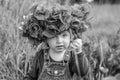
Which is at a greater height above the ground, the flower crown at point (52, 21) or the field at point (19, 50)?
the flower crown at point (52, 21)

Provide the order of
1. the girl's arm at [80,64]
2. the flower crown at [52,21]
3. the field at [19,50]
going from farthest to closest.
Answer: the field at [19,50] → the girl's arm at [80,64] → the flower crown at [52,21]

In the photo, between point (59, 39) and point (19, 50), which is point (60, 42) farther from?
point (19, 50)

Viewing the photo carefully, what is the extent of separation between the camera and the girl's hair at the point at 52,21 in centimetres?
215

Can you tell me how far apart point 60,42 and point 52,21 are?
183 millimetres

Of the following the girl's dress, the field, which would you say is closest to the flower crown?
the girl's dress

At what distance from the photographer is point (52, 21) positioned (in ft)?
7.04

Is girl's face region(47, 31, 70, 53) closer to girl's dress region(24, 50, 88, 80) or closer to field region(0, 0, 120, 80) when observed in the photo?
girl's dress region(24, 50, 88, 80)

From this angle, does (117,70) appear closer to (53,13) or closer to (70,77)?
(70,77)

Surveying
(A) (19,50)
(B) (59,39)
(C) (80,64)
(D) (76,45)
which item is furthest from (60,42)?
(A) (19,50)

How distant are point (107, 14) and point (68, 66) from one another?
5.23 m

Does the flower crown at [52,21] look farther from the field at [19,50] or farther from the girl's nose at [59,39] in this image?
the field at [19,50]

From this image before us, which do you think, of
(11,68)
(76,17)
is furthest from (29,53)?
(76,17)

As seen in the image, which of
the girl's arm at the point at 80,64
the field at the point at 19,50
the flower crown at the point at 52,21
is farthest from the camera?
the field at the point at 19,50

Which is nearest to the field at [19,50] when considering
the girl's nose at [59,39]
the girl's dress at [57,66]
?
the girl's dress at [57,66]
